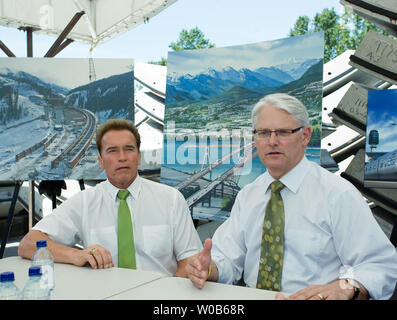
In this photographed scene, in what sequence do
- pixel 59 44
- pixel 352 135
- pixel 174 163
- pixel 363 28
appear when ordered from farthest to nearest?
pixel 363 28, pixel 59 44, pixel 352 135, pixel 174 163

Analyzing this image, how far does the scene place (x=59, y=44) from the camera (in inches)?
220

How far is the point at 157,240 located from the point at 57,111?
239cm

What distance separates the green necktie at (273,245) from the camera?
1.49 m

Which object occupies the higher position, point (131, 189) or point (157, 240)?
point (131, 189)

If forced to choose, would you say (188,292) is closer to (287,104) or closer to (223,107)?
(287,104)

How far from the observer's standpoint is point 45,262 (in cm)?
152

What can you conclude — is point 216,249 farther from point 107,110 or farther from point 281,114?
point 107,110

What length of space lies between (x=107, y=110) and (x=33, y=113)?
28.5 inches

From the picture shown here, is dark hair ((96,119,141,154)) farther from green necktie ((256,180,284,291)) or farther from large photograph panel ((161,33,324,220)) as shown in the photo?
large photograph panel ((161,33,324,220))

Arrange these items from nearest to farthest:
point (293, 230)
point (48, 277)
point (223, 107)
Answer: point (48, 277) < point (293, 230) < point (223, 107)

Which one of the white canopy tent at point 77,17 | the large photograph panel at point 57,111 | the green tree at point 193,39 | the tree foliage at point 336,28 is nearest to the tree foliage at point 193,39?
the green tree at point 193,39

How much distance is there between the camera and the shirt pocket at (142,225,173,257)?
187cm

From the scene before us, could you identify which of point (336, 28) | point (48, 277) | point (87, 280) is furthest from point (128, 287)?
point (336, 28)
